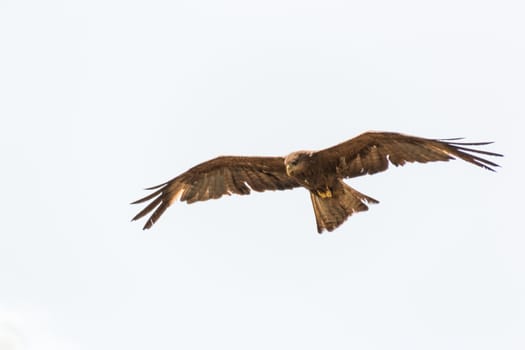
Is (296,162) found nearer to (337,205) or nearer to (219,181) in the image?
(337,205)

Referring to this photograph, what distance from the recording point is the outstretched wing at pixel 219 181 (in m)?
18.7

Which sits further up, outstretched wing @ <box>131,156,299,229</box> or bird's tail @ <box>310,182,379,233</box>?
outstretched wing @ <box>131,156,299,229</box>

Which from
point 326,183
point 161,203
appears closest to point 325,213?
point 326,183

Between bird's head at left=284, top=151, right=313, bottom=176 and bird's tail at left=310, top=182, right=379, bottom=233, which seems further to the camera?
bird's tail at left=310, top=182, right=379, bottom=233

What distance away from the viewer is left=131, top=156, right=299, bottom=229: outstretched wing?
18672 millimetres

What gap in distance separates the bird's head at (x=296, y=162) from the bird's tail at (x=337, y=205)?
0.77 m

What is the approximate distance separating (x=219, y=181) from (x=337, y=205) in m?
2.21

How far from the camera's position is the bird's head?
17547mm

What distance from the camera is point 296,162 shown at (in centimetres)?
1755

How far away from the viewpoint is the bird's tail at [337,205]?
17938 mm

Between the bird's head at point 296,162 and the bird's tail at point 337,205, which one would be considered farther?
the bird's tail at point 337,205

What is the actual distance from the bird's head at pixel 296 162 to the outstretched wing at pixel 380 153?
0.67ft

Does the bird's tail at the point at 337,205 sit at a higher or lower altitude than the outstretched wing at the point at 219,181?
lower

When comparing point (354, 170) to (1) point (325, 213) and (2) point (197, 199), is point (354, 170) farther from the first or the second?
(2) point (197, 199)
